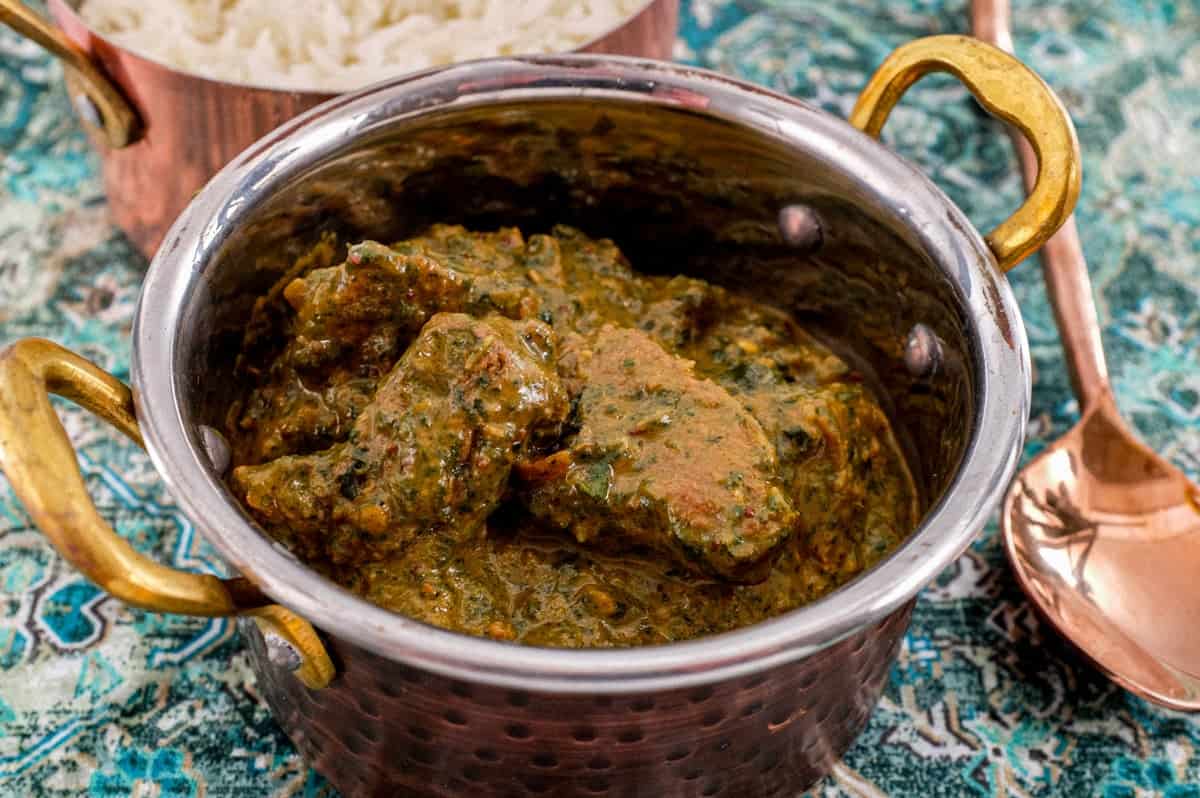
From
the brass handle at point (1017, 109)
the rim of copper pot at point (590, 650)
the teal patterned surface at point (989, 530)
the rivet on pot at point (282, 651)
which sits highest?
the brass handle at point (1017, 109)

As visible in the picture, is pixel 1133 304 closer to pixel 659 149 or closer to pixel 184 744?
pixel 659 149

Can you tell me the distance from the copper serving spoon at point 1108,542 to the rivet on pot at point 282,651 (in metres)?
1.15

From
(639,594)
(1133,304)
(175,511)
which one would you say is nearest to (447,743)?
(639,594)

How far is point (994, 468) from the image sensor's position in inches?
56.2

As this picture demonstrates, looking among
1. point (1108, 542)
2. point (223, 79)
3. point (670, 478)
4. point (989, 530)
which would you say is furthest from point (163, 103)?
point (1108, 542)

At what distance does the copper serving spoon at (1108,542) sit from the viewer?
1904 millimetres

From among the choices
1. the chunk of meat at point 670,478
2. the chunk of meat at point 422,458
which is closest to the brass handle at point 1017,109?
the chunk of meat at point 670,478

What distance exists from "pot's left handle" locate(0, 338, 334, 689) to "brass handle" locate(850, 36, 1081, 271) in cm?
104

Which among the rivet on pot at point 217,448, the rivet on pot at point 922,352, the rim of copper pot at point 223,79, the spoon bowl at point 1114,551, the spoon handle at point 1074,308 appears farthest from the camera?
the spoon handle at point 1074,308

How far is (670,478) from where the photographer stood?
1501 mm

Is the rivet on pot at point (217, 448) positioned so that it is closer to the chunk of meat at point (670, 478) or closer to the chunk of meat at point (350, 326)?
the chunk of meat at point (350, 326)

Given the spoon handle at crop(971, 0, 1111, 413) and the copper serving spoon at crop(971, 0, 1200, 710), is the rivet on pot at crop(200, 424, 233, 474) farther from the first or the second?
the spoon handle at crop(971, 0, 1111, 413)

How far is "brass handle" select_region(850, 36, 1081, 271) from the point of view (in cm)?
166

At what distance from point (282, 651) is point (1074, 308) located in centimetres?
157
